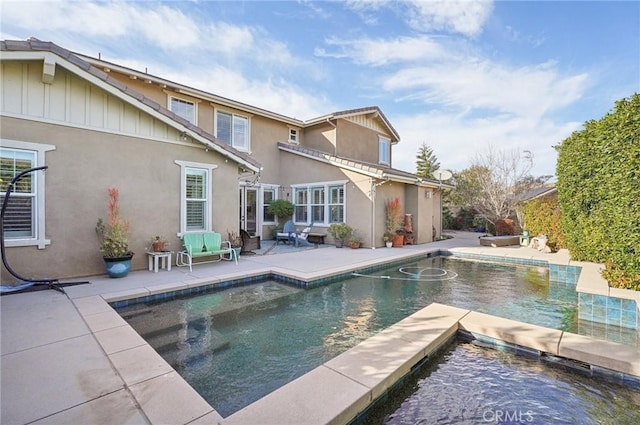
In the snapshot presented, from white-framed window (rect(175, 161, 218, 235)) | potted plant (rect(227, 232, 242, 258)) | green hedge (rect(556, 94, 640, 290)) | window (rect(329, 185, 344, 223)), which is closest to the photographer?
green hedge (rect(556, 94, 640, 290))

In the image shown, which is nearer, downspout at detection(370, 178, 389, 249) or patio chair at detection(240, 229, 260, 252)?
patio chair at detection(240, 229, 260, 252)

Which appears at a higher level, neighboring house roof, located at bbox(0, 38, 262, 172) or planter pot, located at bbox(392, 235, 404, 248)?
neighboring house roof, located at bbox(0, 38, 262, 172)

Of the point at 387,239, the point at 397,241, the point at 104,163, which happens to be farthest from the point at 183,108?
the point at 397,241

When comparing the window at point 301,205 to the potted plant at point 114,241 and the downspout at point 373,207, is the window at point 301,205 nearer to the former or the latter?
the downspout at point 373,207

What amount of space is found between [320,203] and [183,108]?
24.6ft

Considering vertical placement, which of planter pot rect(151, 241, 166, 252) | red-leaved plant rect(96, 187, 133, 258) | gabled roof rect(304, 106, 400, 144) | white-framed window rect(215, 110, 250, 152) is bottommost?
planter pot rect(151, 241, 166, 252)

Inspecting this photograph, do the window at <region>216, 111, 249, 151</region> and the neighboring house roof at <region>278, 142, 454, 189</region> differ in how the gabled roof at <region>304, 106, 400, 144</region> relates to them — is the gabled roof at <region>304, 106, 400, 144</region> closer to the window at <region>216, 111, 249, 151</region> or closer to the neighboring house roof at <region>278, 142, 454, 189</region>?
the neighboring house roof at <region>278, 142, 454, 189</region>

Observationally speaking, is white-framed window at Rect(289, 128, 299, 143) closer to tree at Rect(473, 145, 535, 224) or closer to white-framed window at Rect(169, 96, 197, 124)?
white-framed window at Rect(169, 96, 197, 124)

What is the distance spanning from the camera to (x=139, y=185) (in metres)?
7.93

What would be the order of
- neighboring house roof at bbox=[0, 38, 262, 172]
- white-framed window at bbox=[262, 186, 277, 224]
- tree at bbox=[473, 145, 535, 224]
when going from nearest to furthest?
neighboring house roof at bbox=[0, 38, 262, 172], white-framed window at bbox=[262, 186, 277, 224], tree at bbox=[473, 145, 535, 224]

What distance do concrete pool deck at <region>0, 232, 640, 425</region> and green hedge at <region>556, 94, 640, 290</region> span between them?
2.34ft

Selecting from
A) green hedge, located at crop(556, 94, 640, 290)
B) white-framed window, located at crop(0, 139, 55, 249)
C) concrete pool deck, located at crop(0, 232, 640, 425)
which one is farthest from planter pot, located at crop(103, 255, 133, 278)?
green hedge, located at crop(556, 94, 640, 290)

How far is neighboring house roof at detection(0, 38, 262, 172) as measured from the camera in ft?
19.4

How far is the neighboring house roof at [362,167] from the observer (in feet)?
41.0
